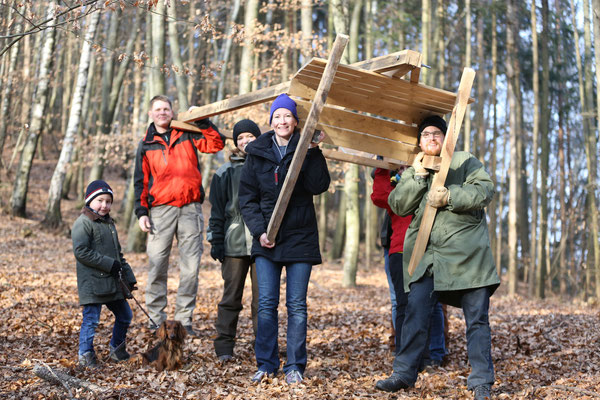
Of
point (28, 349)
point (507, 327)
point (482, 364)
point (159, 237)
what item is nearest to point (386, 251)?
point (482, 364)

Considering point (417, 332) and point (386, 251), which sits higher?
point (386, 251)

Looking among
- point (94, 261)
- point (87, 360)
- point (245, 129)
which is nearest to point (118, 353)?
point (87, 360)

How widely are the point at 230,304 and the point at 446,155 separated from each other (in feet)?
8.25

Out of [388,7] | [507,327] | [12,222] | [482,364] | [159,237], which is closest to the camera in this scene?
[482,364]

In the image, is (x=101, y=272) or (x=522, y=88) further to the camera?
(x=522, y=88)

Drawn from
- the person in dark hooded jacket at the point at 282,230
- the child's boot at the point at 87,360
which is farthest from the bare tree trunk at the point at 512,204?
the child's boot at the point at 87,360

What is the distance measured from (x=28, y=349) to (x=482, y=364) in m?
4.17

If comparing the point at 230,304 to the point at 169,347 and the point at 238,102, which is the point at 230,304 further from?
the point at 238,102

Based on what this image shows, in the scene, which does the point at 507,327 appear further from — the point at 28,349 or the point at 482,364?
the point at 28,349

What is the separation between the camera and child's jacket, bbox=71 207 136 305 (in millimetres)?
5141

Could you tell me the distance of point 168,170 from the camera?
6.20 m

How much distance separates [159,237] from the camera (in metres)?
6.29

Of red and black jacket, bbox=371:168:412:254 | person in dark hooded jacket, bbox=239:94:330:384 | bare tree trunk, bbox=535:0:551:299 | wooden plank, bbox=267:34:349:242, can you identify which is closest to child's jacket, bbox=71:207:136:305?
person in dark hooded jacket, bbox=239:94:330:384

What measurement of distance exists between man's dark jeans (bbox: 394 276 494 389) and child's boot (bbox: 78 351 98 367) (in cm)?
257
